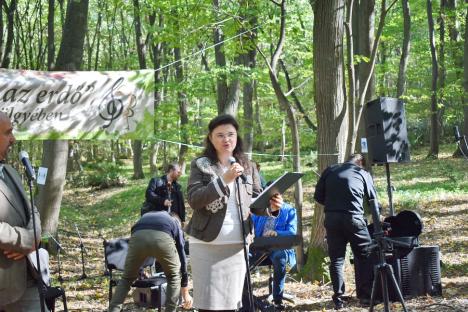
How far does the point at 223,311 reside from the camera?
13.2 feet

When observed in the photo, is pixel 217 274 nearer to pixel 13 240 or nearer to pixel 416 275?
pixel 13 240

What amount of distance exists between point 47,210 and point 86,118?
4045mm

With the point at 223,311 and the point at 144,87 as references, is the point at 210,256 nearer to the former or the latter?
the point at 223,311

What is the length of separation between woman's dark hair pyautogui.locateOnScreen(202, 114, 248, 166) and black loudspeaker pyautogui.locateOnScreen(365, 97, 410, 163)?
4.39 metres

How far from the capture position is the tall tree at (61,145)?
10.5 metres

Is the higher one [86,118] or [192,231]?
[86,118]

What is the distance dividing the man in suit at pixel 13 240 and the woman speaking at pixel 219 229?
0.99 m

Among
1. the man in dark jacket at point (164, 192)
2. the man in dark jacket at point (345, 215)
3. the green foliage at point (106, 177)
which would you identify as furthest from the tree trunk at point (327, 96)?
the green foliage at point (106, 177)

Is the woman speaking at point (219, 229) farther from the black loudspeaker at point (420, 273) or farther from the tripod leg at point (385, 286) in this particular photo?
the black loudspeaker at point (420, 273)

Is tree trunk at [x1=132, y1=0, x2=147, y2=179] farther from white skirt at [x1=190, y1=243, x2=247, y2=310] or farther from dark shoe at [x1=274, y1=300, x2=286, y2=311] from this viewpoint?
white skirt at [x1=190, y1=243, x2=247, y2=310]

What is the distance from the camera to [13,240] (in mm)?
3316

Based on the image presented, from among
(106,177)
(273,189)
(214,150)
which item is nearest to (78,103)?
(214,150)

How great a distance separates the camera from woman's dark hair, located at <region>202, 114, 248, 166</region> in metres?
4.03

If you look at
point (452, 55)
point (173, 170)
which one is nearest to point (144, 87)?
point (173, 170)
